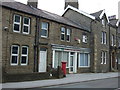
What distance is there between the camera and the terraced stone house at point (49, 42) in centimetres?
1706

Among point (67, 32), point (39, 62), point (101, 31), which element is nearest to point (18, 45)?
point (39, 62)

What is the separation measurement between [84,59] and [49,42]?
7532mm

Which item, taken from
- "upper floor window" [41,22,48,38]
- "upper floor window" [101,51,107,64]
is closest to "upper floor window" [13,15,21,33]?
"upper floor window" [41,22,48,38]

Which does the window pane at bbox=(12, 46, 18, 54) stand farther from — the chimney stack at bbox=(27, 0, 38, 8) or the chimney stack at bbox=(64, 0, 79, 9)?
the chimney stack at bbox=(64, 0, 79, 9)

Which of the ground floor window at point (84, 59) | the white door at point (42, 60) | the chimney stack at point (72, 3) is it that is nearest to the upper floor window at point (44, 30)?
the white door at point (42, 60)

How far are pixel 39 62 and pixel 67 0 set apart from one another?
16750mm

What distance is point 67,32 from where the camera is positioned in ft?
78.3

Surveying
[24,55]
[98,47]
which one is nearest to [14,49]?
[24,55]

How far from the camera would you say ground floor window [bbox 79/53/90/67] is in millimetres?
25808

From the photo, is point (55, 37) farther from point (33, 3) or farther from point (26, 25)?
point (33, 3)

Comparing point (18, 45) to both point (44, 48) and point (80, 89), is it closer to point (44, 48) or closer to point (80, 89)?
point (44, 48)

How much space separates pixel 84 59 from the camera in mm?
26531

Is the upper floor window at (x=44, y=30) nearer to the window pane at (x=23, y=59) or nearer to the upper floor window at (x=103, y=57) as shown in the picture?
the window pane at (x=23, y=59)

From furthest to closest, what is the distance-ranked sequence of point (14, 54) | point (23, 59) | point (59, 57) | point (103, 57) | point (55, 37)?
point (103, 57)
point (59, 57)
point (55, 37)
point (23, 59)
point (14, 54)
